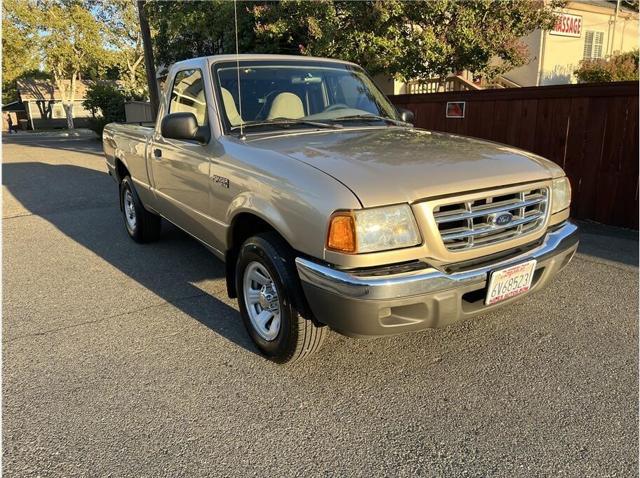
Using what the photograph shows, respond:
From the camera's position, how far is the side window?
12.7 ft

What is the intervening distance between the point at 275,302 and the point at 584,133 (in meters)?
5.29

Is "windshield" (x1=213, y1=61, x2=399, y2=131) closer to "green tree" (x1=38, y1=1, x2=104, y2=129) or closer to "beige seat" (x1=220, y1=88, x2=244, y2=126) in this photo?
"beige seat" (x1=220, y1=88, x2=244, y2=126)

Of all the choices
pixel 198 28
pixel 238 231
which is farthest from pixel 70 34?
pixel 238 231

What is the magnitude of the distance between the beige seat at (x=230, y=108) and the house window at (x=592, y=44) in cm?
1853

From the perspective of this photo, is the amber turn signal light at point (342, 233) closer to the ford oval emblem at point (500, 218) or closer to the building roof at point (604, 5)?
the ford oval emblem at point (500, 218)

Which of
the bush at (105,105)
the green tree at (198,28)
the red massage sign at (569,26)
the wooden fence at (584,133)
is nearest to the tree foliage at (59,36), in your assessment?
the bush at (105,105)

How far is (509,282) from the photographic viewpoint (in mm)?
2770

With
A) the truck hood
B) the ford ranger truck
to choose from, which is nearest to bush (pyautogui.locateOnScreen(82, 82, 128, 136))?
the ford ranger truck

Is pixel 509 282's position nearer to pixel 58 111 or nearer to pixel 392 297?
pixel 392 297

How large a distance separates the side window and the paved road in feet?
5.07

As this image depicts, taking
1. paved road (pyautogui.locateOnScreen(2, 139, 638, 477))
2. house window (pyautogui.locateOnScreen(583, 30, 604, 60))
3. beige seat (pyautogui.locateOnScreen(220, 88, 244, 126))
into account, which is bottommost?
paved road (pyautogui.locateOnScreen(2, 139, 638, 477))

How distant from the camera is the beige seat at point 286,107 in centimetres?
Result: 381

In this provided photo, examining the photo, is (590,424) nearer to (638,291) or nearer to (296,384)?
(296,384)

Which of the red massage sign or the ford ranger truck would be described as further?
the red massage sign
